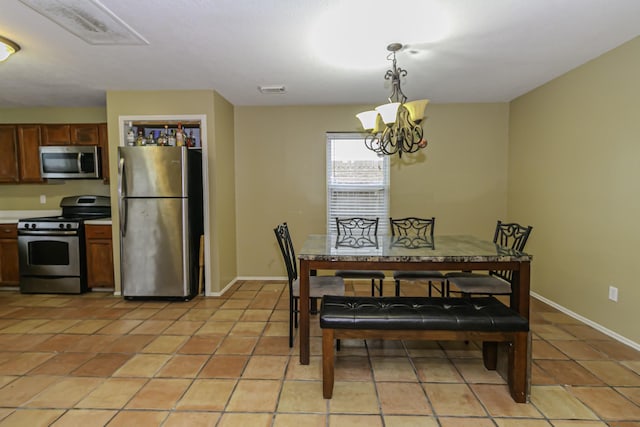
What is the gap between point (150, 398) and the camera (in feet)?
6.39

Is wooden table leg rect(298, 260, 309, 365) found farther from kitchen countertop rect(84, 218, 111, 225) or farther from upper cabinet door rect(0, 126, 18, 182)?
upper cabinet door rect(0, 126, 18, 182)

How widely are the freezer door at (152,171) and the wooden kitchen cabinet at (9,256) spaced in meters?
1.82

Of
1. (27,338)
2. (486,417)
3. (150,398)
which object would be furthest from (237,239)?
(486,417)

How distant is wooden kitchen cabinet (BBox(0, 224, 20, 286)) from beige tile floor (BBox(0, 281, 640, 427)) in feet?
4.10

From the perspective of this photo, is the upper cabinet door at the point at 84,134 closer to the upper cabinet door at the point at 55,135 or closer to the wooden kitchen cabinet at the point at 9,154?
the upper cabinet door at the point at 55,135

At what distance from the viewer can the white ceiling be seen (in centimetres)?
210

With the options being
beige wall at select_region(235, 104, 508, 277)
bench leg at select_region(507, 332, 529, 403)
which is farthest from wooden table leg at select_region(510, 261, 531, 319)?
beige wall at select_region(235, 104, 508, 277)

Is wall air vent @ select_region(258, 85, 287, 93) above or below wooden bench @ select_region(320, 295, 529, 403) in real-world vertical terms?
above

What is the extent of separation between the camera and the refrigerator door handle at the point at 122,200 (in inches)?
136

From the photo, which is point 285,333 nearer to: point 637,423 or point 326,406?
point 326,406

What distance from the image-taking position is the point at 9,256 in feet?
13.3

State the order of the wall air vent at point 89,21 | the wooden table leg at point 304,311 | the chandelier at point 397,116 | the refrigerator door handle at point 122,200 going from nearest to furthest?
the wall air vent at point 89,21
the wooden table leg at point 304,311
the chandelier at point 397,116
the refrigerator door handle at point 122,200

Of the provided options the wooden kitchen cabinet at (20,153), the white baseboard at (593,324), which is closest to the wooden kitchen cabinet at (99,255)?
the wooden kitchen cabinet at (20,153)

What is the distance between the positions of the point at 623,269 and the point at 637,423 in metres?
1.37
